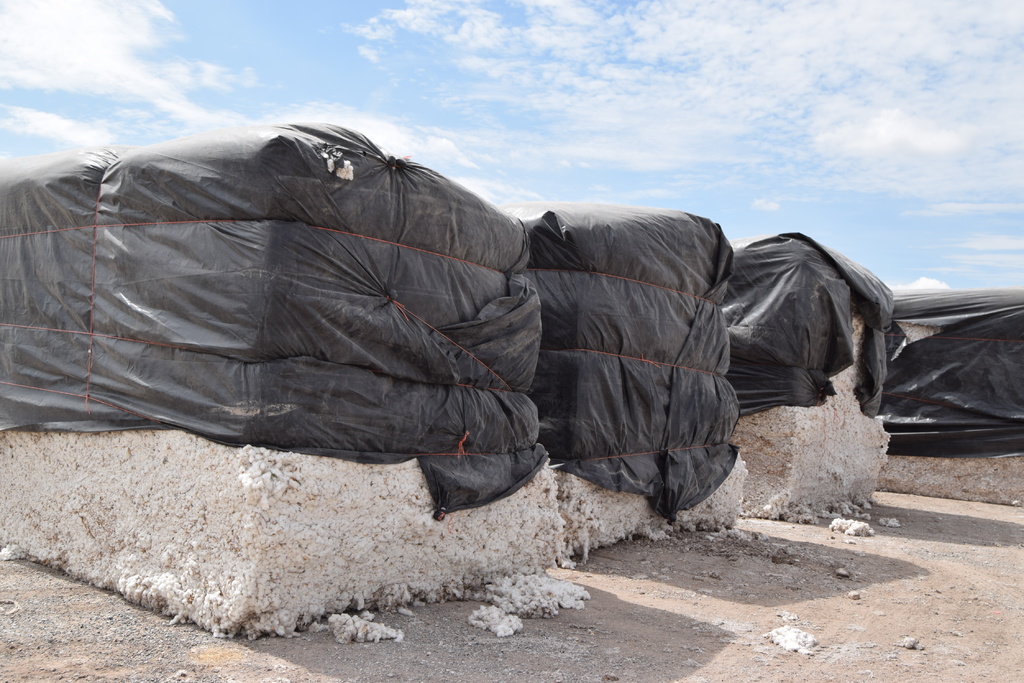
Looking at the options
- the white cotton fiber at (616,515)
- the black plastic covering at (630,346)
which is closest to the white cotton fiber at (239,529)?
the white cotton fiber at (616,515)

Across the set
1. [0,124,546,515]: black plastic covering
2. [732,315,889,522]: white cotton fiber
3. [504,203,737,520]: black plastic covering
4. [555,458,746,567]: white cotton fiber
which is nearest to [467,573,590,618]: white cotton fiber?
[0,124,546,515]: black plastic covering

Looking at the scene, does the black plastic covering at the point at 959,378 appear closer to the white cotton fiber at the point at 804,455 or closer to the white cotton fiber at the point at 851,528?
the white cotton fiber at the point at 804,455

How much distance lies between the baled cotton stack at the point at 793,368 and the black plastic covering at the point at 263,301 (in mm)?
3570

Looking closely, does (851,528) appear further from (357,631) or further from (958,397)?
(357,631)

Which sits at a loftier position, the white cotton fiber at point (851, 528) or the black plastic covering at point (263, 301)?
the black plastic covering at point (263, 301)

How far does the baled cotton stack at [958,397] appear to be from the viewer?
8.65 m

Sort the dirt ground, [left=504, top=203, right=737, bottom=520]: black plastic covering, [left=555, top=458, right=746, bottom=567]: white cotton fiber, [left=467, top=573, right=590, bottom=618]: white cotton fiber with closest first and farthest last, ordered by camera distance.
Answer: the dirt ground, [left=467, top=573, right=590, bottom=618]: white cotton fiber, [left=555, top=458, right=746, bottom=567]: white cotton fiber, [left=504, top=203, right=737, bottom=520]: black plastic covering

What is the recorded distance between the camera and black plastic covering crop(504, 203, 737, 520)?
5160mm

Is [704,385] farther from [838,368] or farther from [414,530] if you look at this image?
[414,530]

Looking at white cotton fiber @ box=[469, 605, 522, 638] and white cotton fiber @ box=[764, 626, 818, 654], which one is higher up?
white cotton fiber @ box=[469, 605, 522, 638]

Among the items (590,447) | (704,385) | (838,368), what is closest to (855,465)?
(838,368)

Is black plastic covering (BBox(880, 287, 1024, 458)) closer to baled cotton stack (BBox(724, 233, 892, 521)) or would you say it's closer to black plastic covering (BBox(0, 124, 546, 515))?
baled cotton stack (BBox(724, 233, 892, 521))

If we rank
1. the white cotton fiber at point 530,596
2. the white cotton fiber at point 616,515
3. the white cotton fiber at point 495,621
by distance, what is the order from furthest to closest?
the white cotton fiber at point 616,515
the white cotton fiber at point 530,596
the white cotton fiber at point 495,621

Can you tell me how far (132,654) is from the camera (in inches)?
116
